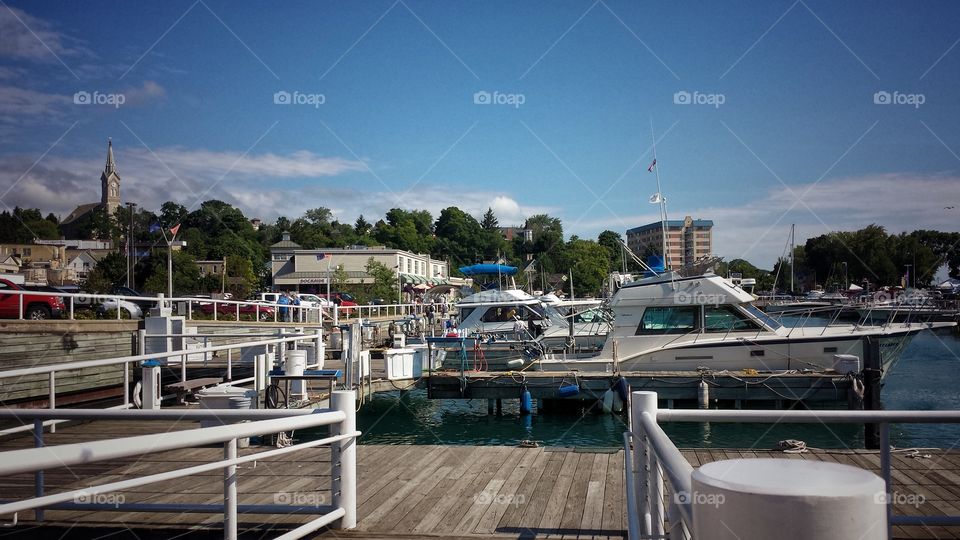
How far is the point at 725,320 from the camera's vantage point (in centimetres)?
1978

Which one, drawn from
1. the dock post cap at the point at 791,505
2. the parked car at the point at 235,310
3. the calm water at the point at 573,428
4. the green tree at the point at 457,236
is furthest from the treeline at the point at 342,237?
the dock post cap at the point at 791,505

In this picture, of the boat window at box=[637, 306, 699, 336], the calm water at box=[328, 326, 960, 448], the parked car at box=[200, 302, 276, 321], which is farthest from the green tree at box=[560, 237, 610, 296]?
the boat window at box=[637, 306, 699, 336]

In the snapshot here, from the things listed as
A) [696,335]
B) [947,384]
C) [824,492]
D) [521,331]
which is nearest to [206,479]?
[824,492]

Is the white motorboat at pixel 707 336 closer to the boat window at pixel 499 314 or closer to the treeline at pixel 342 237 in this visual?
the boat window at pixel 499 314

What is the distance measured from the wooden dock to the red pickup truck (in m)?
12.5

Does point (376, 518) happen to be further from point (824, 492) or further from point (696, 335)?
point (696, 335)

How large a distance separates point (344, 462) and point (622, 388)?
12793 millimetres

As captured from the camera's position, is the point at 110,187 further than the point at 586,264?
Yes

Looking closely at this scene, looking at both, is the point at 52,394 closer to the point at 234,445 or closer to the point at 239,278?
the point at 234,445

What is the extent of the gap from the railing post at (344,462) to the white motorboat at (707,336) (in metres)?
14.3

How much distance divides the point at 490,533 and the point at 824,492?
416cm

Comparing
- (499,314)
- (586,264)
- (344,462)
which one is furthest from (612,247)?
(344,462)

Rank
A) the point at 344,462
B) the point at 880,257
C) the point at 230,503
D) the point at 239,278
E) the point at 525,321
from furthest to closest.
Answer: the point at 880,257 < the point at 239,278 < the point at 525,321 < the point at 344,462 < the point at 230,503

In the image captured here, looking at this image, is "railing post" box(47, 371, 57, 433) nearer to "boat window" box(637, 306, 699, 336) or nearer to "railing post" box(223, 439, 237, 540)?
"railing post" box(223, 439, 237, 540)
